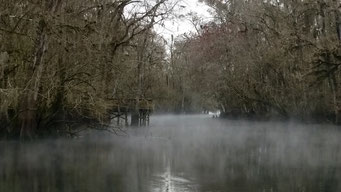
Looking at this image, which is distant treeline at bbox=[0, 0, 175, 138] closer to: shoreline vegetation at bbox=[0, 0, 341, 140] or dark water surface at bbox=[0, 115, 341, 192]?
shoreline vegetation at bbox=[0, 0, 341, 140]

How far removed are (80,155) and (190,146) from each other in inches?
212

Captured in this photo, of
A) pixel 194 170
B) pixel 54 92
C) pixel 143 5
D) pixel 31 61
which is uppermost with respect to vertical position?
pixel 143 5

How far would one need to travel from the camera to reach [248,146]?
830 inches

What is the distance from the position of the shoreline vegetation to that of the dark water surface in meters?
2.10

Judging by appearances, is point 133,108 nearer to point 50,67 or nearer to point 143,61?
point 143,61

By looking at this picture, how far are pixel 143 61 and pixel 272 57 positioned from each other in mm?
11310

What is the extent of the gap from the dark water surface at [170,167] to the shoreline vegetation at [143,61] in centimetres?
210

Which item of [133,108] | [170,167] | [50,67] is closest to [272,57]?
[133,108]

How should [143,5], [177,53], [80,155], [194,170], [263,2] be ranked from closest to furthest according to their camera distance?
[194,170], [80,155], [143,5], [263,2], [177,53]

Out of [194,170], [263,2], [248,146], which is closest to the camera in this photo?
[194,170]

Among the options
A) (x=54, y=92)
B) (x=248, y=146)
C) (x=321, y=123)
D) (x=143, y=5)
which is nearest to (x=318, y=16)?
(x=321, y=123)

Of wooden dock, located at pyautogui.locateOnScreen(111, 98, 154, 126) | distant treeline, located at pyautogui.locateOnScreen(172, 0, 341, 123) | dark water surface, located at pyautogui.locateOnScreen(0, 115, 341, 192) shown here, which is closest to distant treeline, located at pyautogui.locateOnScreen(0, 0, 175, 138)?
dark water surface, located at pyautogui.locateOnScreen(0, 115, 341, 192)

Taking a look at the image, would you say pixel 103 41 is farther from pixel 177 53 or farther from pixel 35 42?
pixel 177 53

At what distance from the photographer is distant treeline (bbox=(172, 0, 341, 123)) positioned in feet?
100
